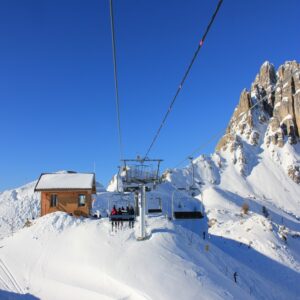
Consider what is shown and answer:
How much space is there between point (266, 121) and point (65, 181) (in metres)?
153

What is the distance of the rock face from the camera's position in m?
167

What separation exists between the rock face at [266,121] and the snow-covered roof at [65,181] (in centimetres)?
12654

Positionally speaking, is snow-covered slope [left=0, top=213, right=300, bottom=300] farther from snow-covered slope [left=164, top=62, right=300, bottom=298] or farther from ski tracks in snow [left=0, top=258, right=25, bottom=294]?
snow-covered slope [left=164, top=62, right=300, bottom=298]

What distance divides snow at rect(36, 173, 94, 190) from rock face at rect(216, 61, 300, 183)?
127m

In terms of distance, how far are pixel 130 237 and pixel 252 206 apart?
85463mm

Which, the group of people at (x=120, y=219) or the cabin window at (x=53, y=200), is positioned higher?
the cabin window at (x=53, y=200)

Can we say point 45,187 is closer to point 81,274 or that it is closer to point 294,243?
point 81,274

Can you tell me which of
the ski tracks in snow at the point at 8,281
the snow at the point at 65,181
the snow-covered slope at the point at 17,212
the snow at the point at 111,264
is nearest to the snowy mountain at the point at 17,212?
the snow-covered slope at the point at 17,212

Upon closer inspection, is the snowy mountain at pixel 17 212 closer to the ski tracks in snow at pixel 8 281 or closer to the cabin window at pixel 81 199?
the cabin window at pixel 81 199

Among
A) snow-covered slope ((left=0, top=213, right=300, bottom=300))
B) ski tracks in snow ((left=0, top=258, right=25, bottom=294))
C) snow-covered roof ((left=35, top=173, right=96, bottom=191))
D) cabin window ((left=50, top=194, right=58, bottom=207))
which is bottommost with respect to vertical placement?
ski tracks in snow ((left=0, top=258, right=25, bottom=294))

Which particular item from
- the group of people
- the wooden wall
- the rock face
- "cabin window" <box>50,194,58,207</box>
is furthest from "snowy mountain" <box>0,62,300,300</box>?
the rock face

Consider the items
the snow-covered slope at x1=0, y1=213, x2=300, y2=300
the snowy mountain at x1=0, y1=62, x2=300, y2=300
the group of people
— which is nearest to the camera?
the snow-covered slope at x1=0, y1=213, x2=300, y2=300

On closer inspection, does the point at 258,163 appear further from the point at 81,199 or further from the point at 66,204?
the point at 66,204

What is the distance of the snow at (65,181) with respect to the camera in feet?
116
